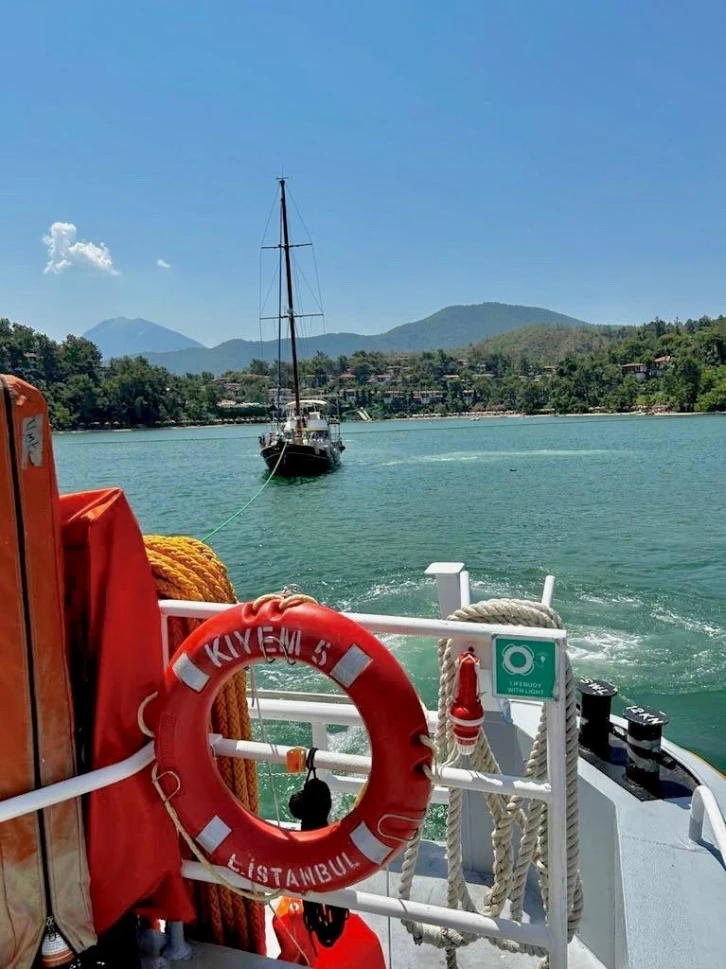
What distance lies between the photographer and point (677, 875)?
5.69 feet

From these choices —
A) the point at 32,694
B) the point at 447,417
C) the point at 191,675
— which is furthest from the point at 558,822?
the point at 447,417

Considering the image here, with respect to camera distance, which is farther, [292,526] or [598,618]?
[292,526]

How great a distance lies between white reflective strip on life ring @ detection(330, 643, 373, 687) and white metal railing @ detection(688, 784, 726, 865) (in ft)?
2.96

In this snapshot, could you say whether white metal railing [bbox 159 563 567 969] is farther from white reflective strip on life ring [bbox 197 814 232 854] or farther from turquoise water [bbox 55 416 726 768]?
turquoise water [bbox 55 416 726 768]

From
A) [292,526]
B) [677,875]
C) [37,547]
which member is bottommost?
[292,526]

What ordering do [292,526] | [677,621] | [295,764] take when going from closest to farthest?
[295,764], [677,621], [292,526]

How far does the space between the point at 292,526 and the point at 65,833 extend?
1662 cm

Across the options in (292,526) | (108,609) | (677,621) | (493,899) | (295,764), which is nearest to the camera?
(108,609)

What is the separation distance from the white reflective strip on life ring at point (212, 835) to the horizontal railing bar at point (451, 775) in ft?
0.51

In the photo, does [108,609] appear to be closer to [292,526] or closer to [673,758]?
[673,758]

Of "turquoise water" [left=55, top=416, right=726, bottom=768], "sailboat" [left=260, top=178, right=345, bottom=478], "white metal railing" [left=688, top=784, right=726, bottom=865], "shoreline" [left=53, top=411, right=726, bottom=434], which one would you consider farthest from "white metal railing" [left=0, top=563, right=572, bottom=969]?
"shoreline" [left=53, top=411, right=726, bottom=434]

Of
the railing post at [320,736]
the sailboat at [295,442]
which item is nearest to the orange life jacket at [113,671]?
the railing post at [320,736]

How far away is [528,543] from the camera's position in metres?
13.4

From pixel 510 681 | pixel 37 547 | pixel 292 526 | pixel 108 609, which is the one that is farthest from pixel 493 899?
pixel 292 526
